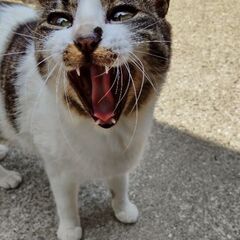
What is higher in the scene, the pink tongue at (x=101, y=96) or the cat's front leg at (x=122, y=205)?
the pink tongue at (x=101, y=96)

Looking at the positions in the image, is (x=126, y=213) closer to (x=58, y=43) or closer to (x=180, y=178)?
(x=180, y=178)

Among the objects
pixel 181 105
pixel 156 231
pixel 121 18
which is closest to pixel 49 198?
pixel 156 231

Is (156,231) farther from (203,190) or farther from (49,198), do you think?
(49,198)

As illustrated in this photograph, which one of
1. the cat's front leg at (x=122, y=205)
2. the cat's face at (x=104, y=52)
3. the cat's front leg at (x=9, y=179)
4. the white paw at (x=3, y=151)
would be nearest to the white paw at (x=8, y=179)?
the cat's front leg at (x=9, y=179)

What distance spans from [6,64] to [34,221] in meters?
0.61

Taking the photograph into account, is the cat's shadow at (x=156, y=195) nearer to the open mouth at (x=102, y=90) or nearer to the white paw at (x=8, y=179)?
the white paw at (x=8, y=179)

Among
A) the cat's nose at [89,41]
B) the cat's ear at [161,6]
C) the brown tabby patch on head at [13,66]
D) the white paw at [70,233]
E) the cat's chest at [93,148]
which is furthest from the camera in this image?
the white paw at [70,233]

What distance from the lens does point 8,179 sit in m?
1.94

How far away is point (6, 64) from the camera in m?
1.61

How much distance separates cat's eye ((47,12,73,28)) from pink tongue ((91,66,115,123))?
13cm

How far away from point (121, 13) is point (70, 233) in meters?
0.89

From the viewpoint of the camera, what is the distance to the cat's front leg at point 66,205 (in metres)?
1.57

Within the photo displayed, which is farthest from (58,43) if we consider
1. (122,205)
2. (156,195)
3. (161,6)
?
(156,195)

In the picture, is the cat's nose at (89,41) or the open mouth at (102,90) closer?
the cat's nose at (89,41)
